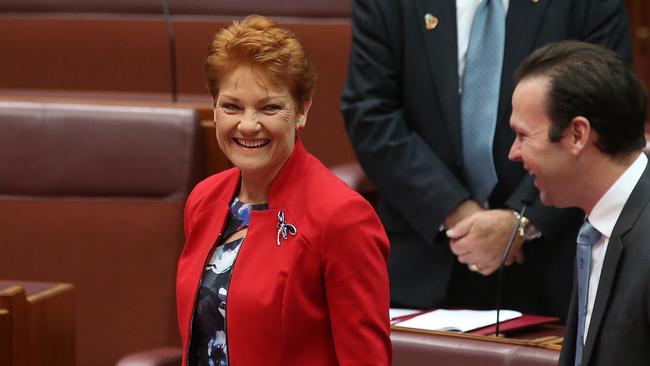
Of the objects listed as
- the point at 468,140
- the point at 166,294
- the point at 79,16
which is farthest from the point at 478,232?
the point at 79,16

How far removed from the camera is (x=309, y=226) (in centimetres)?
60

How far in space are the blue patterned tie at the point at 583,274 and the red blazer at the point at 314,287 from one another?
0.36 feet

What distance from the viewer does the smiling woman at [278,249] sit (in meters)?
0.59

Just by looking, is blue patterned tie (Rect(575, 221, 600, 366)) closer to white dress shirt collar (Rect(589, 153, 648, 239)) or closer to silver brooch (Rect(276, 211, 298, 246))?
white dress shirt collar (Rect(589, 153, 648, 239))

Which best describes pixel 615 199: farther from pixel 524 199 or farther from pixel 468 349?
pixel 524 199

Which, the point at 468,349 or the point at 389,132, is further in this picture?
the point at 389,132

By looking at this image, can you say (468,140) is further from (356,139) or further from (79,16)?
(79,16)

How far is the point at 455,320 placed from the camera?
2.68 ft

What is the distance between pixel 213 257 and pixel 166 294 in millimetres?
323

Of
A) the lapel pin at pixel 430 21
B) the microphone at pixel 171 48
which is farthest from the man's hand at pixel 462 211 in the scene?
the microphone at pixel 171 48

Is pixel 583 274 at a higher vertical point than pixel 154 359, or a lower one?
higher

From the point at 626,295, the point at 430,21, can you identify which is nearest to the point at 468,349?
the point at 626,295

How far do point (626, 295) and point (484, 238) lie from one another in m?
0.31

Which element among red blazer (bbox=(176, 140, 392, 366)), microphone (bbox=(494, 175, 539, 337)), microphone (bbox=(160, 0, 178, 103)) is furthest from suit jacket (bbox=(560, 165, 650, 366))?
microphone (bbox=(160, 0, 178, 103))
